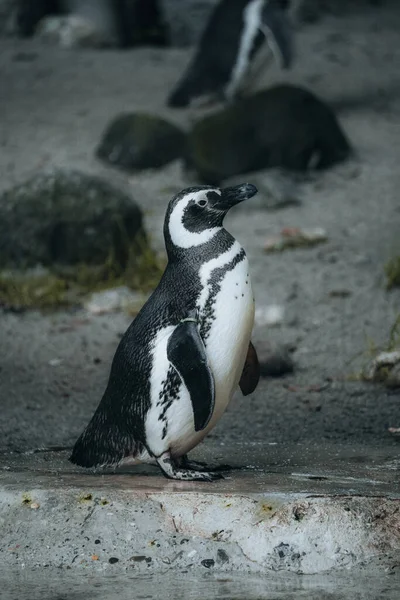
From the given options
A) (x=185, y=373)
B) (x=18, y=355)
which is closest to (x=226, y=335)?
(x=185, y=373)

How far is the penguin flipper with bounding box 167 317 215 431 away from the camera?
3713 mm

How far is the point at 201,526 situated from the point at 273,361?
265 cm

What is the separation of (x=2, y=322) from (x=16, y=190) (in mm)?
1106

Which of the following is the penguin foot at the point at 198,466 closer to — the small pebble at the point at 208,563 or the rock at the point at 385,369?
the small pebble at the point at 208,563

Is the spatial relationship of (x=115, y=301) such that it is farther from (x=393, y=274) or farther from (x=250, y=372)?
(x=250, y=372)

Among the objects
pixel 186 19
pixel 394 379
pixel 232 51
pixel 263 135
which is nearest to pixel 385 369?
pixel 394 379

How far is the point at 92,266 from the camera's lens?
770 cm

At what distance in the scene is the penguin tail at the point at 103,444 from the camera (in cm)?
393

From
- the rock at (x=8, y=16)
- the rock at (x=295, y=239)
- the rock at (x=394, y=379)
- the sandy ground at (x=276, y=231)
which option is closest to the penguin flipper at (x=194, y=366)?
the sandy ground at (x=276, y=231)

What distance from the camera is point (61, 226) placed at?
7680 millimetres

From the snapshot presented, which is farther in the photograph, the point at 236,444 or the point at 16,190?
the point at 16,190

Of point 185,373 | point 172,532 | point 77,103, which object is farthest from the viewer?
point 77,103

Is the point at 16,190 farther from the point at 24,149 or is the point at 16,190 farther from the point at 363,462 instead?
the point at 363,462

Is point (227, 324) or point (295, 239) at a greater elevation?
point (227, 324)
